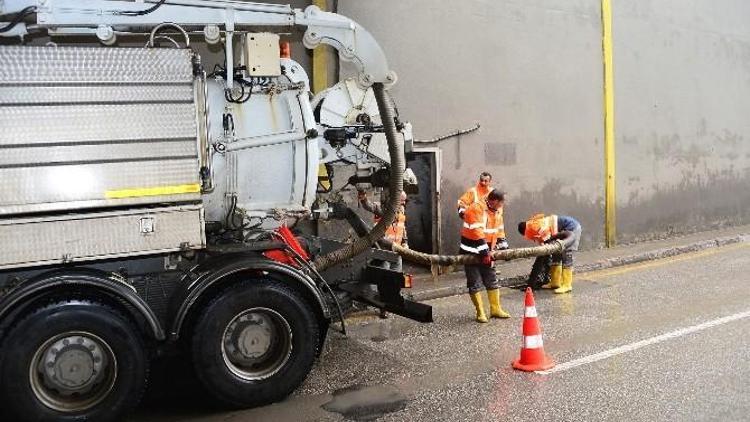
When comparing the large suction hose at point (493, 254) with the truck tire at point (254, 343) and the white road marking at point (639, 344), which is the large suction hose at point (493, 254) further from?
the truck tire at point (254, 343)

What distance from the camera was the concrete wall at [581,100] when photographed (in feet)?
A: 35.1

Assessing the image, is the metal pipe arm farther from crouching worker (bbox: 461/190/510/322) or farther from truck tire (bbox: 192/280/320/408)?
crouching worker (bbox: 461/190/510/322)

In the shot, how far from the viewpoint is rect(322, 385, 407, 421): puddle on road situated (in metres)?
5.08

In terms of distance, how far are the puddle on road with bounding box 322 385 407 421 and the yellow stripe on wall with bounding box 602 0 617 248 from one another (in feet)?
28.8

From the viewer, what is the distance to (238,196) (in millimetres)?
5621

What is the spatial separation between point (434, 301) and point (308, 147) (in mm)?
4015

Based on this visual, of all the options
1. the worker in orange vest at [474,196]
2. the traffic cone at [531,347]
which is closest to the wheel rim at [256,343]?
the traffic cone at [531,347]

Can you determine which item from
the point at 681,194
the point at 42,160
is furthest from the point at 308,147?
the point at 681,194

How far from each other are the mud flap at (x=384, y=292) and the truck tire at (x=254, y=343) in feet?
3.70

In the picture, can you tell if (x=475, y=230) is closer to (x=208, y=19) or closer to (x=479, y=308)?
(x=479, y=308)

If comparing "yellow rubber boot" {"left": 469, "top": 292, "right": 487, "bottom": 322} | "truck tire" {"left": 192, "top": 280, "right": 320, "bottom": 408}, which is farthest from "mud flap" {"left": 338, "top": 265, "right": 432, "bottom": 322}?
"yellow rubber boot" {"left": 469, "top": 292, "right": 487, "bottom": 322}

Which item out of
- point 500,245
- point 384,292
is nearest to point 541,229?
point 500,245

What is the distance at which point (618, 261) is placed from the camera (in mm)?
11758

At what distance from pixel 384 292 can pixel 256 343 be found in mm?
1634
